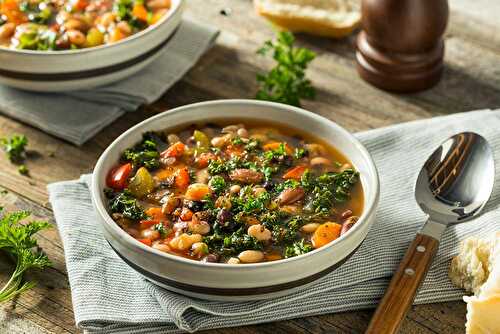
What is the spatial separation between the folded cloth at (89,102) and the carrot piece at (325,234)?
1320 millimetres

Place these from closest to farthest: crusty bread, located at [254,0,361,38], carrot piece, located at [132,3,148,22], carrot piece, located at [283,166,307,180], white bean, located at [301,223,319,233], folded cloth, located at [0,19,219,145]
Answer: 1. white bean, located at [301,223,319,233]
2. carrot piece, located at [283,166,307,180]
3. folded cloth, located at [0,19,219,145]
4. carrot piece, located at [132,3,148,22]
5. crusty bread, located at [254,0,361,38]

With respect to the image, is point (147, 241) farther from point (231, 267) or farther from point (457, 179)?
point (457, 179)

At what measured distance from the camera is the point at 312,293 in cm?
242

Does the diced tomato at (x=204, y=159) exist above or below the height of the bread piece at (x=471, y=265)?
above

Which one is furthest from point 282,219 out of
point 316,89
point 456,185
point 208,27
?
point 208,27

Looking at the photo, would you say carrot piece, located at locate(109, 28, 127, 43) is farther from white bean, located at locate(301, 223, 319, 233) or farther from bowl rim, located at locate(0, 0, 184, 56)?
white bean, located at locate(301, 223, 319, 233)

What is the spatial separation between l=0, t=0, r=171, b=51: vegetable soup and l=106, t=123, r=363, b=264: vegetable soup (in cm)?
81

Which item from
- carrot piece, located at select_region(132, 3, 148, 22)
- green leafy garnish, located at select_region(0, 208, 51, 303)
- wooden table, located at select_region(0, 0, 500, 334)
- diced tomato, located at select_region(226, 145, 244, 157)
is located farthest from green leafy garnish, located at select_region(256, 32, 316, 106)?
green leafy garnish, located at select_region(0, 208, 51, 303)

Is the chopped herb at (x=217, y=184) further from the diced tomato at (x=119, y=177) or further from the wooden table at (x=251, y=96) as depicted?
the wooden table at (x=251, y=96)

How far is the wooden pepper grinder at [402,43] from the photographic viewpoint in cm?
337

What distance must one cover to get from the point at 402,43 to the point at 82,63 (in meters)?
1.41

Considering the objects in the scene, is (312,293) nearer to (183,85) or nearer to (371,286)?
(371,286)

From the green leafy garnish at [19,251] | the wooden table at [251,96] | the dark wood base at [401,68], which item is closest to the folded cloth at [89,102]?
the wooden table at [251,96]

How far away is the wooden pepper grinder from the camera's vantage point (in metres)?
3.37
